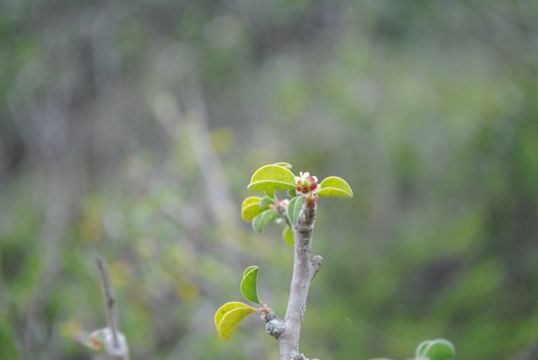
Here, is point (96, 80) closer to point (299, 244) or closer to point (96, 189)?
point (96, 189)

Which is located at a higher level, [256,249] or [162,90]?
[162,90]

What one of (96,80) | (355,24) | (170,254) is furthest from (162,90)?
(170,254)

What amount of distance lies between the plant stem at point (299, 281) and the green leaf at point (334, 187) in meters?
0.02

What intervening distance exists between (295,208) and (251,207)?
153 millimetres

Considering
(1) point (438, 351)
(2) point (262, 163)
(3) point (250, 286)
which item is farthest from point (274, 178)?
(2) point (262, 163)

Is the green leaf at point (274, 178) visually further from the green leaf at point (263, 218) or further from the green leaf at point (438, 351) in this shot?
the green leaf at point (438, 351)

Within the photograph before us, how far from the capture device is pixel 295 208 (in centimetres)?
66

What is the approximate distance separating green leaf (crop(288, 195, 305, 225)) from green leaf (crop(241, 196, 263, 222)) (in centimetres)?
13

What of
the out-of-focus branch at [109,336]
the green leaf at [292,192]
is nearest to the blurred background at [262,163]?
the out-of-focus branch at [109,336]

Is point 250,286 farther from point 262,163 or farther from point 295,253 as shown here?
point 262,163

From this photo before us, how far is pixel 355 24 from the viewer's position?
3.45m

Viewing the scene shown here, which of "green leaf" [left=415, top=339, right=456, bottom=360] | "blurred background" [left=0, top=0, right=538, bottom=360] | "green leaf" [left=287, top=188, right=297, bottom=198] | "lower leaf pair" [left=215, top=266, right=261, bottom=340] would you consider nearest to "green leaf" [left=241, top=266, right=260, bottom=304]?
"lower leaf pair" [left=215, top=266, right=261, bottom=340]

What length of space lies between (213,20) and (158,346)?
219 centimetres

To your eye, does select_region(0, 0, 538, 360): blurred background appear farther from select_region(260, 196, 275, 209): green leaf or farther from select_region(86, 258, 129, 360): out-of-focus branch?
select_region(260, 196, 275, 209): green leaf
